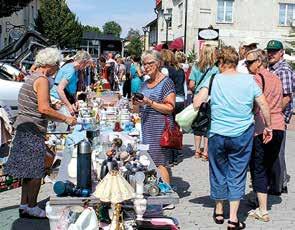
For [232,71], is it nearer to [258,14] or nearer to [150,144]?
[150,144]

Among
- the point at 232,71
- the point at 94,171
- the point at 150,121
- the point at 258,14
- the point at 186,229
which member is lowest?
the point at 186,229

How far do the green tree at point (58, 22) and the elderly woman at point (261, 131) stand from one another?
5138cm

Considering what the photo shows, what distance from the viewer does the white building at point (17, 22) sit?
29.2 metres

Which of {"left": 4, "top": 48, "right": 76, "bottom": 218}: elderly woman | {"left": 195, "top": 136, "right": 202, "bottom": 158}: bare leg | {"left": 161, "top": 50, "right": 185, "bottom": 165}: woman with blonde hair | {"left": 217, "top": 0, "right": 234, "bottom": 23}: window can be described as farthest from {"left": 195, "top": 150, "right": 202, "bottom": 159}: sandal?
{"left": 217, "top": 0, "right": 234, "bottom": 23}: window

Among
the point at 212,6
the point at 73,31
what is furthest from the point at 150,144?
the point at 73,31

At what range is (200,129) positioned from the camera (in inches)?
209

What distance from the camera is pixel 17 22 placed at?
138ft

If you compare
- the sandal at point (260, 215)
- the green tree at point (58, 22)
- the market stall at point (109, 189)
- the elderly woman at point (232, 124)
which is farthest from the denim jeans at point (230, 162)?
the green tree at point (58, 22)

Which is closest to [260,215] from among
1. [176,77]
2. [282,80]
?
[282,80]

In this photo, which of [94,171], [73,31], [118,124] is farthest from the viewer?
[73,31]

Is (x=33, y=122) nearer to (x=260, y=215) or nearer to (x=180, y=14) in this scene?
(x=260, y=215)

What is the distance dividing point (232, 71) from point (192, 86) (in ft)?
10.7

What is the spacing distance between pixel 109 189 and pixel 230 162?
1.89 metres

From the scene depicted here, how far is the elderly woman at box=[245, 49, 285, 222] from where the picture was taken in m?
5.54
